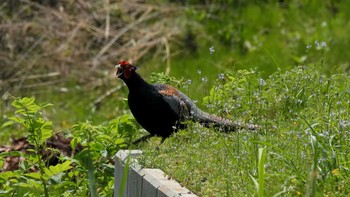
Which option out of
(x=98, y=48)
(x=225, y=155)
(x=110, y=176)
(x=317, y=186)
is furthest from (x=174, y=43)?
(x=317, y=186)

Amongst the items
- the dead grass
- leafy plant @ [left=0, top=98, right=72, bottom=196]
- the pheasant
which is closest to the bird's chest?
the pheasant

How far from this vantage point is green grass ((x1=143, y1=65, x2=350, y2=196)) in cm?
552

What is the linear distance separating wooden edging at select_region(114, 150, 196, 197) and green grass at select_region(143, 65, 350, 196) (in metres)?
0.07

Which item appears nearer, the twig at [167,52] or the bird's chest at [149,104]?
the bird's chest at [149,104]

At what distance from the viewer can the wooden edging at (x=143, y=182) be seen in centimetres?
587

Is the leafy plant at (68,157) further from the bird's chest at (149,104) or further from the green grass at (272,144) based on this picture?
the green grass at (272,144)

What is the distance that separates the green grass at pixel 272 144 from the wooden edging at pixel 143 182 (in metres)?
0.07

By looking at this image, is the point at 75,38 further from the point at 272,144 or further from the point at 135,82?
the point at 272,144

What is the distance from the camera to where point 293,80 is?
7734 millimetres

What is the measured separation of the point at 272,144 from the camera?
6012mm

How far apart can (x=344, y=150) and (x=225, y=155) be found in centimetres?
74

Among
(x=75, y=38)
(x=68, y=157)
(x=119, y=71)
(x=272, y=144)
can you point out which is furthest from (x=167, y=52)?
(x=272, y=144)

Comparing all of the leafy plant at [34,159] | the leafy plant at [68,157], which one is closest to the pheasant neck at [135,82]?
the leafy plant at [68,157]

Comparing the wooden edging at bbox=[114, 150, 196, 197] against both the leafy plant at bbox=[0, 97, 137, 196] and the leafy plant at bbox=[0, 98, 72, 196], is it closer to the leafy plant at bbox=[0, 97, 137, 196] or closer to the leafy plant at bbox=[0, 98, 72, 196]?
the leafy plant at bbox=[0, 97, 137, 196]
